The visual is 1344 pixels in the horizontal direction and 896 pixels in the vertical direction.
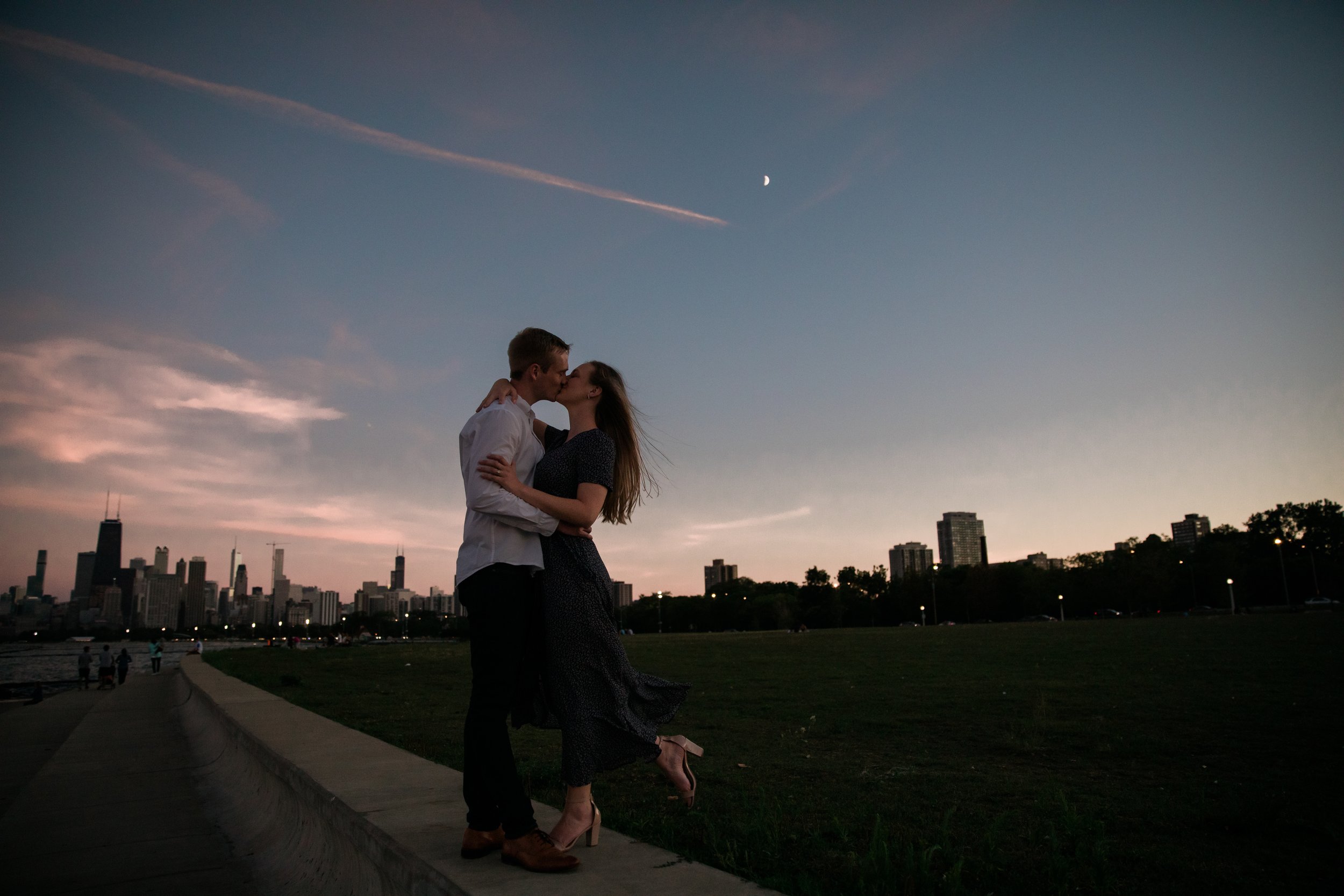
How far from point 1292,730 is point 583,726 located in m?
8.30

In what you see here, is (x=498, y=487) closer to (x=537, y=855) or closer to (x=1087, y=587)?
(x=537, y=855)

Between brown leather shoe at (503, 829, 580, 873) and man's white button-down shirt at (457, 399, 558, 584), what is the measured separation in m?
0.97

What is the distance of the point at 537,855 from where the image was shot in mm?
2648

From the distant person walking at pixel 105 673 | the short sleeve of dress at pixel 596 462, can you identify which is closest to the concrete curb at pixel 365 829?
the short sleeve of dress at pixel 596 462

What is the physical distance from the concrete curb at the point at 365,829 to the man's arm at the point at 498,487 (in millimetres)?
1232

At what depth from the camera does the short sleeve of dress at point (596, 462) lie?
10.7 ft

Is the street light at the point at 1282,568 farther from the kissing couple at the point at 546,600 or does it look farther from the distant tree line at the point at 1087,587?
the kissing couple at the point at 546,600

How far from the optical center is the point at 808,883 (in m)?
2.98

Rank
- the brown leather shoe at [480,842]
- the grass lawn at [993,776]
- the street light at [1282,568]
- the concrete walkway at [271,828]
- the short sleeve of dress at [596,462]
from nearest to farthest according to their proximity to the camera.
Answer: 1. the concrete walkway at [271,828]
2. the brown leather shoe at [480,842]
3. the short sleeve of dress at [596,462]
4. the grass lawn at [993,776]
5. the street light at [1282,568]

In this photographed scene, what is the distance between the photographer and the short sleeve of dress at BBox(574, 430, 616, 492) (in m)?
3.26

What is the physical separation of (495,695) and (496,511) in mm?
710

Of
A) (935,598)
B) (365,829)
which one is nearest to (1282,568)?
(935,598)

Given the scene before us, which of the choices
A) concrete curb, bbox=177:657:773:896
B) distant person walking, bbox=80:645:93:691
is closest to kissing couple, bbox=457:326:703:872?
concrete curb, bbox=177:657:773:896

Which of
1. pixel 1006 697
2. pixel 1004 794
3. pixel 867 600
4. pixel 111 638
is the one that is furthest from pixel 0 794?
pixel 111 638
